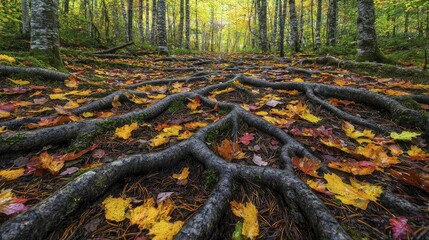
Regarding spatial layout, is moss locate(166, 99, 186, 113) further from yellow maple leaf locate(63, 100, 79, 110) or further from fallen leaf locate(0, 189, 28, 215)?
fallen leaf locate(0, 189, 28, 215)

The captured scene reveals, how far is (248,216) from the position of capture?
1301 mm

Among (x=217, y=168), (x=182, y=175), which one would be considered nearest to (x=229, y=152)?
(x=217, y=168)

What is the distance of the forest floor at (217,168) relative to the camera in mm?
1213

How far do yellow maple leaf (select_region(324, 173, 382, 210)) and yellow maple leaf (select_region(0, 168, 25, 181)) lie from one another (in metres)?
2.09

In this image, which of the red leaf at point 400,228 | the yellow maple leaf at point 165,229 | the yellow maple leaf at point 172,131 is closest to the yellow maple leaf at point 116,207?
the yellow maple leaf at point 165,229

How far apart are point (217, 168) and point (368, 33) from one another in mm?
5845

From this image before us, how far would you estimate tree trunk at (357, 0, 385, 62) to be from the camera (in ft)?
17.6

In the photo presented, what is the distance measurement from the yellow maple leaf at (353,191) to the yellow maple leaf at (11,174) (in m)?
2.09

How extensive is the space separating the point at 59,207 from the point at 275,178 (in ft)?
4.24

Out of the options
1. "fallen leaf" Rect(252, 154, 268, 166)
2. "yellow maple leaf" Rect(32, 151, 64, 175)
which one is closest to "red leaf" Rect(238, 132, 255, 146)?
"fallen leaf" Rect(252, 154, 268, 166)

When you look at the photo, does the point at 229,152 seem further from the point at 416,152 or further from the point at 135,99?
the point at 135,99

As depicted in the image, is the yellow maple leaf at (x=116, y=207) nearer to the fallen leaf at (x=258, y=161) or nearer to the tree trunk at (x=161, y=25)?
the fallen leaf at (x=258, y=161)

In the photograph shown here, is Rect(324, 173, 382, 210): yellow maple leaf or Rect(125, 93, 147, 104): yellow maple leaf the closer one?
Rect(324, 173, 382, 210): yellow maple leaf

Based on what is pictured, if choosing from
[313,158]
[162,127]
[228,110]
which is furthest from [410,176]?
[162,127]
